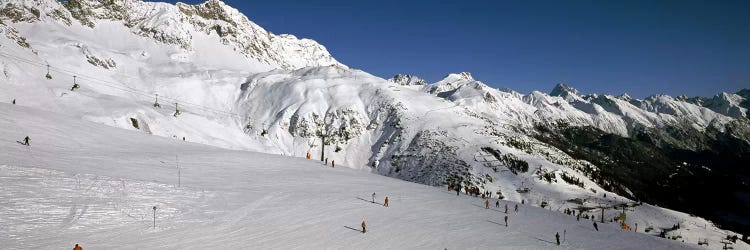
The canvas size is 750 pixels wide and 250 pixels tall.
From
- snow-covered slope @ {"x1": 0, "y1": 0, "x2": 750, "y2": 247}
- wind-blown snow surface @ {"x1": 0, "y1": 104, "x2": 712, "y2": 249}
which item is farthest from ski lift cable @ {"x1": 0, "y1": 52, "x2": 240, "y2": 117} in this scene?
wind-blown snow surface @ {"x1": 0, "y1": 104, "x2": 712, "y2": 249}

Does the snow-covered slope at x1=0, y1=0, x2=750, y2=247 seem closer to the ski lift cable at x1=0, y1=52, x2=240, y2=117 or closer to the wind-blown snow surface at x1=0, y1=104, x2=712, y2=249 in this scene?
the ski lift cable at x1=0, y1=52, x2=240, y2=117

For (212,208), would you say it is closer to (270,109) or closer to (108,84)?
(270,109)

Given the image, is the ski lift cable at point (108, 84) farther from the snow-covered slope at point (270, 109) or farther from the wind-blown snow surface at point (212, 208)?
the wind-blown snow surface at point (212, 208)

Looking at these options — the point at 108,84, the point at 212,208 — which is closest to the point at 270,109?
the point at 108,84

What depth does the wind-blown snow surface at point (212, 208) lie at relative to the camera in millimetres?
32188

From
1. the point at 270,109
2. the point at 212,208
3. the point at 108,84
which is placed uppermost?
the point at 108,84

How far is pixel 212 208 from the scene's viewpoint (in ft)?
131

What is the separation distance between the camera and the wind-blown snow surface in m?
32.2

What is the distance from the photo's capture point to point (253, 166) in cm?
6291

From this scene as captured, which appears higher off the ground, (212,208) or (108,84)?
(108,84)

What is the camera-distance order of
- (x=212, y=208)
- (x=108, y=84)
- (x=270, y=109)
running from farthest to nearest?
(x=270, y=109) < (x=108, y=84) < (x=212, y=208)

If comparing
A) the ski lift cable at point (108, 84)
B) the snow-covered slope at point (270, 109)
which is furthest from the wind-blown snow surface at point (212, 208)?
the ski lift cable at point (108, 84)

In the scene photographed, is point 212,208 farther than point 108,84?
Result: No

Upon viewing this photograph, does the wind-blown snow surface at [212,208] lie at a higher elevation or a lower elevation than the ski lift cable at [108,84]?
lower
